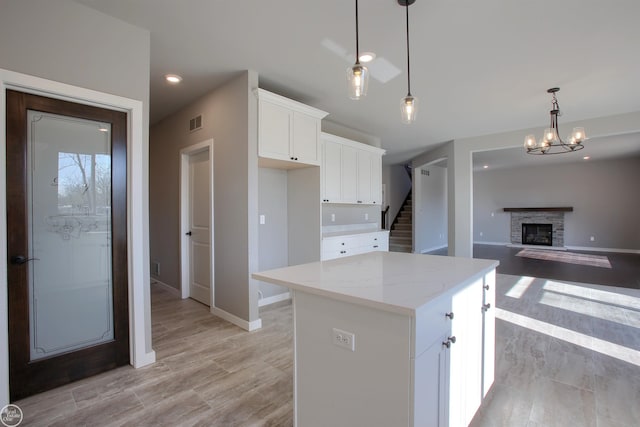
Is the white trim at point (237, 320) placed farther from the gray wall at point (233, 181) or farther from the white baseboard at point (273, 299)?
the white baseboard at point (273, 299)

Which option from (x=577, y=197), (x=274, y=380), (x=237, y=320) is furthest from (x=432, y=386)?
(x=577, y=197)

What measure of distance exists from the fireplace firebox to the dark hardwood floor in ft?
5.87

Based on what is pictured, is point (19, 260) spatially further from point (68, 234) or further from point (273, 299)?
point (273, 299)

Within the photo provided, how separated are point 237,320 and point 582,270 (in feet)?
22.7

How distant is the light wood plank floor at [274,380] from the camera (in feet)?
6.04

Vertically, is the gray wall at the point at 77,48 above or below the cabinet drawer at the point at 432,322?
above

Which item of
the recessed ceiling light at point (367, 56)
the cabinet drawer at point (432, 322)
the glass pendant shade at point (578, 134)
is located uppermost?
the recessed ceiling light at point (367, 56)

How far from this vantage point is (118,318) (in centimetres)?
239

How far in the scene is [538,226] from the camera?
9938 millimetres

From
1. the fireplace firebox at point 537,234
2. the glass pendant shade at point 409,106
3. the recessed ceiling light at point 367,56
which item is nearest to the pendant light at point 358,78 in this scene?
the glass pendant shade at point 409,106

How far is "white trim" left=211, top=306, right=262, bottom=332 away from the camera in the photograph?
3.19 metres

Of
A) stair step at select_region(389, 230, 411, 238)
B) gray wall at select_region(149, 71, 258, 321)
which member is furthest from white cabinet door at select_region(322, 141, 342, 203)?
stair step at select_region(389, 230, 411, 238)

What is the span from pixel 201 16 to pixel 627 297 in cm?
632

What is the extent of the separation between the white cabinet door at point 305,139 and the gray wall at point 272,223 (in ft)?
2.01
